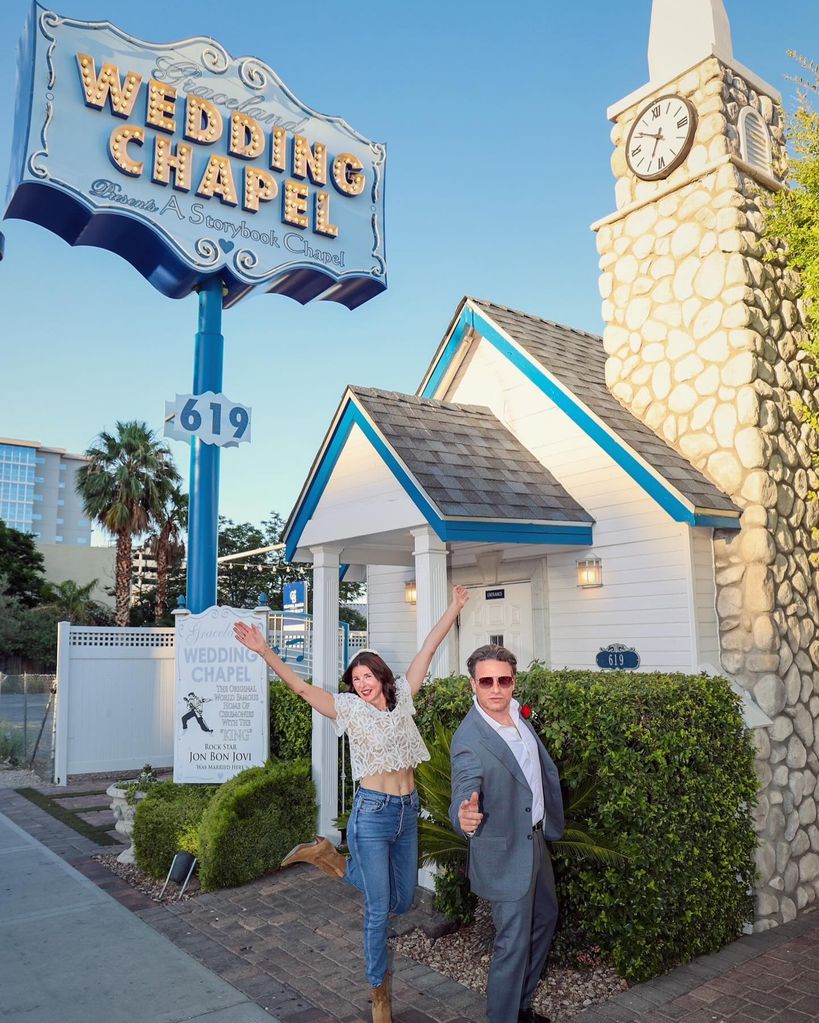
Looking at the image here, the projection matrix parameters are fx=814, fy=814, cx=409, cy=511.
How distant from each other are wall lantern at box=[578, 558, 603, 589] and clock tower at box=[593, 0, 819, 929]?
109 centimetres

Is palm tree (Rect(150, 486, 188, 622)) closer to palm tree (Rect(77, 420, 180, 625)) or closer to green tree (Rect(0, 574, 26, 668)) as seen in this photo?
palm tree (Rect(77, 420, 180, 625))

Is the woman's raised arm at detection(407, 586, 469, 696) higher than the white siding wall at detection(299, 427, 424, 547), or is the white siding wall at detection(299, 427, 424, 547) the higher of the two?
the white siding wall at detection(299, 427, 424, 547)

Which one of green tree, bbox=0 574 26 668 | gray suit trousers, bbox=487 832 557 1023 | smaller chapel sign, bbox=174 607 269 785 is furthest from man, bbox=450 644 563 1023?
green tree, bbox=0 574 26 668

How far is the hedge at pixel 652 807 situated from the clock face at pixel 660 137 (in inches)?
195

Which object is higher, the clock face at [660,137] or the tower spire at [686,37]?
the tower spire at [686,37]

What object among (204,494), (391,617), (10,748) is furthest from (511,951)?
(10,748)

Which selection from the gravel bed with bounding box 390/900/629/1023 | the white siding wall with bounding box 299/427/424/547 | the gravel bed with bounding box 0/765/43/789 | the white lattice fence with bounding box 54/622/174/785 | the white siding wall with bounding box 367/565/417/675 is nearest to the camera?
the gravel bed with bounding box 390/900/629/1023

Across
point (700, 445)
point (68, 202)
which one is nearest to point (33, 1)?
point (68, 202)

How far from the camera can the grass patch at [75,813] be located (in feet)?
28.6

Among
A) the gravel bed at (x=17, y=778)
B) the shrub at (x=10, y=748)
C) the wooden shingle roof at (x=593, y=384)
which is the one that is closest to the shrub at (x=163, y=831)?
the wooden shingle roof at (x=593, y=384)

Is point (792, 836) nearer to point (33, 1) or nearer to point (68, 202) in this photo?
point (68, 202)

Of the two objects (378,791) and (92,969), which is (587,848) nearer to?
(378,791)

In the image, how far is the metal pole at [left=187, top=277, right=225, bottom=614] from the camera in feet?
34.1

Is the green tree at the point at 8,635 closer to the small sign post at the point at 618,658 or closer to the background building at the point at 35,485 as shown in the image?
the small sign post at the point at 618,658
